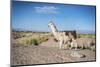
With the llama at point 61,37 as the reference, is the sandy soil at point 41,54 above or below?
below

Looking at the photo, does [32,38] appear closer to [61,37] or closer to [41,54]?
[41,54]

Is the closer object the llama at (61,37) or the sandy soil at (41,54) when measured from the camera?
the sandy soil at (41,54)

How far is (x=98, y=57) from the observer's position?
3.29 metres

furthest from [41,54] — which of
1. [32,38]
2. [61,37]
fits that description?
[61,37]

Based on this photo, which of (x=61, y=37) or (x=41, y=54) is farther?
(x=61, y=37)

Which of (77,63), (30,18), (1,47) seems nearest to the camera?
(1,47)

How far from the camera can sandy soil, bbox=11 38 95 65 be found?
2.83m

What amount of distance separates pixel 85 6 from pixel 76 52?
74cm

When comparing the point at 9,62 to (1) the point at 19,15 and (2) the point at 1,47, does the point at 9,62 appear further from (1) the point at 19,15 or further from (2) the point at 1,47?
(1) the point at 19,15

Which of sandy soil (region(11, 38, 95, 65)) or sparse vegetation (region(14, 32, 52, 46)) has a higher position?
sparse vegetation (region(14, 32, 52, 46))

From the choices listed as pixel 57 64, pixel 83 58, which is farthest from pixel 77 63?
pixel 57 64

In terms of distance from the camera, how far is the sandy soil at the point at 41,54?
2.83 meters

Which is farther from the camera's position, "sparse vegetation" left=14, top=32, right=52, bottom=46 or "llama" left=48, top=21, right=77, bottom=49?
"llama" left=48, top=21, right=77, bottom=49

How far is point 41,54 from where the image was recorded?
2.96 meters
